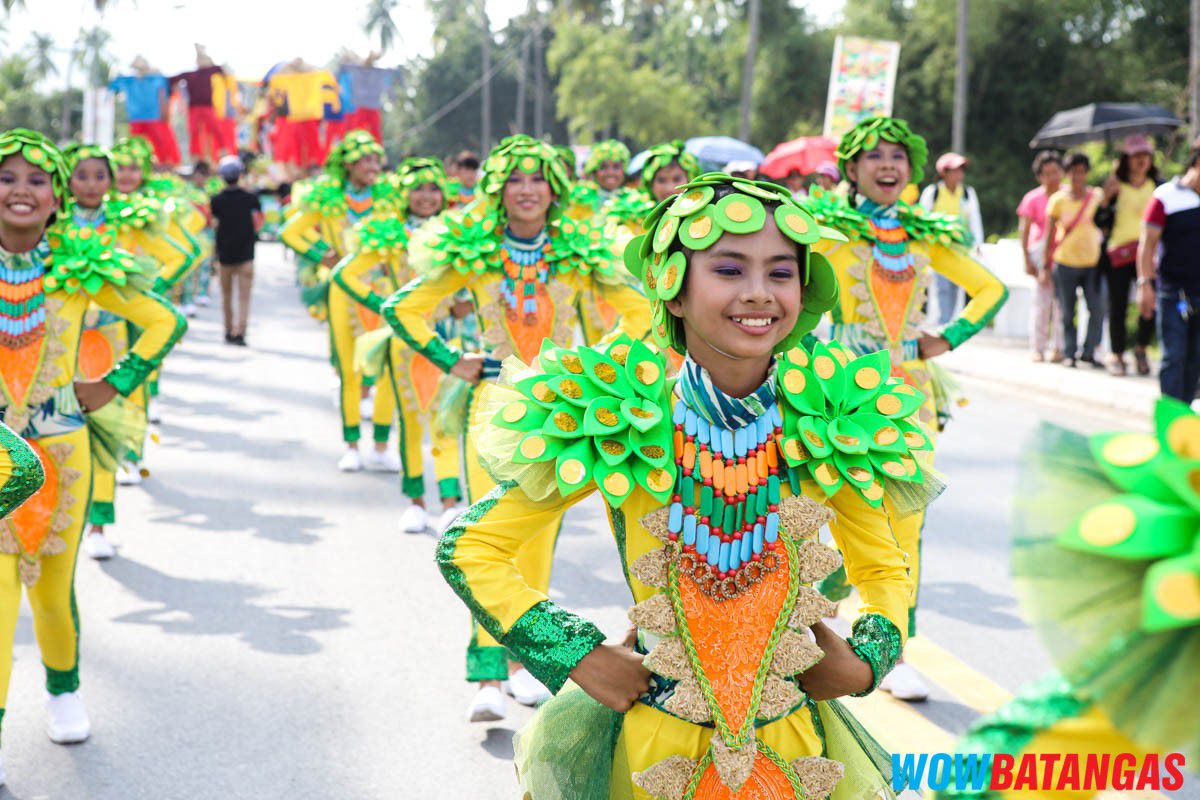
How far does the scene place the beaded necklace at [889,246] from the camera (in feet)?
19.3

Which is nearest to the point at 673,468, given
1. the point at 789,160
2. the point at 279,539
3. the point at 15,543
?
the point at 15,543

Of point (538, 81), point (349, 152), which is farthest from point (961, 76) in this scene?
point (538, 81)

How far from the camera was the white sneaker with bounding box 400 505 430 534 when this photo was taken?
8.78m

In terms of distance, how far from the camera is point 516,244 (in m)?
5.94

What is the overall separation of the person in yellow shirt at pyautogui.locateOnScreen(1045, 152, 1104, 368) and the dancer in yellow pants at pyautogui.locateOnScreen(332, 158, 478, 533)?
→ 7.30m

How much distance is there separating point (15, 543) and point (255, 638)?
1.93 metres

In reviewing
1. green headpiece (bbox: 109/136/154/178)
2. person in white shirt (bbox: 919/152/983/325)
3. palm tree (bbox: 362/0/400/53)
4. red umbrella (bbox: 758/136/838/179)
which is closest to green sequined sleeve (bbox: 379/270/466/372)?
green headpiece (bbox: 109/136/154/178)

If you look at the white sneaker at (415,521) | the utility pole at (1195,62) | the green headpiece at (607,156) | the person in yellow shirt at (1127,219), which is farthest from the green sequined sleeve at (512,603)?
the utility pole at (1195,62)

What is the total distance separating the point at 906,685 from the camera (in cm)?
564

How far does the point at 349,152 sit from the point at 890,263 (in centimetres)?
678

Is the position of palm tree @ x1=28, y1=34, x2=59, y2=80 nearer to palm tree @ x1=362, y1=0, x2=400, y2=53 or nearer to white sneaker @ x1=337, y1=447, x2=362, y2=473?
palm tree @ x1=362, y1=0, x2=400, y2=53

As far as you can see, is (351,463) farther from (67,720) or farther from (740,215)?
(740,215)

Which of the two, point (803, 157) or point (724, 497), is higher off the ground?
point (803, 157)

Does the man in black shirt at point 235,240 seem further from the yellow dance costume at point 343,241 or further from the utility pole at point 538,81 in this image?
the utility pole at point 538,81
